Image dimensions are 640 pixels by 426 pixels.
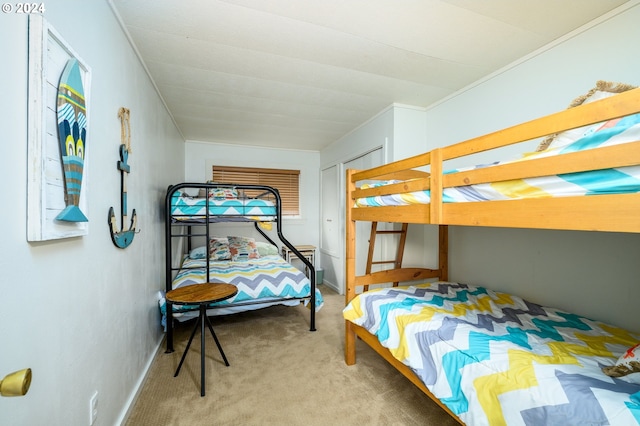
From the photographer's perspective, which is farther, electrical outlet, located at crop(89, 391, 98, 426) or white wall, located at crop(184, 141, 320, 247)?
white wall, located at crop(184, 141, 320, 247)

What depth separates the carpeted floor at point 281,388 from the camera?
58.5 inches

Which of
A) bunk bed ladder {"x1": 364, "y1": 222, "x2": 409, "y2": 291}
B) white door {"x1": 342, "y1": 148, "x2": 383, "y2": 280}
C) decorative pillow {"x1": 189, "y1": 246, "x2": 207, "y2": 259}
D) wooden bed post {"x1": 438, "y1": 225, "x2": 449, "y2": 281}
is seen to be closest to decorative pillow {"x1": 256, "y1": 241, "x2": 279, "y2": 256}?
decorative pillow {"x1": 189, "y1": 246, "x2": 207, "y2": 259}

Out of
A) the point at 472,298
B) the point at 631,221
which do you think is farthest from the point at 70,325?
the point at 472,298

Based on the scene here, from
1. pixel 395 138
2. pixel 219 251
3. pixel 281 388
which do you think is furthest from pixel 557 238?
pixel 219 251

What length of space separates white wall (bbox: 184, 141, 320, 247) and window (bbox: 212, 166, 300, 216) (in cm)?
9

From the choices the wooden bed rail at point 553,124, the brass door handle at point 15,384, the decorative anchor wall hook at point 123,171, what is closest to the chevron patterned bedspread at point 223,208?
the decorative anchor wall hook at point 123,171

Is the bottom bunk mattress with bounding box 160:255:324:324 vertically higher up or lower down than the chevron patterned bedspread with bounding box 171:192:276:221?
lower down

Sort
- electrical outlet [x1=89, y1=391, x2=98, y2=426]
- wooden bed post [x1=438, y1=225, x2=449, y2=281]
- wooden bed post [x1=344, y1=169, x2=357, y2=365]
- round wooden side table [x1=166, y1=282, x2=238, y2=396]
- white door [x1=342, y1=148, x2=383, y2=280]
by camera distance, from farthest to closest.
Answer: white door [x1=342, y1=148, x2=383, y2=280], wooden bed post [x1=438, y1=225, x2=449, y2=281], wooden bed post [x1=344, y1=169, x2=357, y2=365], round wooden side table [x1=166, y1=282, x2=238, y2=396], electrical outlet [x1=89, y1=391, x2=98, y2=426]

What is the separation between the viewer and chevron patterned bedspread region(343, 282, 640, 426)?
859 millimetres

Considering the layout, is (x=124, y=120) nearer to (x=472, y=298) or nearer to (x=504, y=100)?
(x=472, y=298)

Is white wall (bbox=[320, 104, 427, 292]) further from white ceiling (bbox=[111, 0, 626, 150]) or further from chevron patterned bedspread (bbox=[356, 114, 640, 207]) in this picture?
chevron patterned bedspread (bbox=[356, 114, 640, 207])

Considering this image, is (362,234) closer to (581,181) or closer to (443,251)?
(443,251)

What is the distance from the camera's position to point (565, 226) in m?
0.84

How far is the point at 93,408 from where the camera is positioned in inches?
44.3
